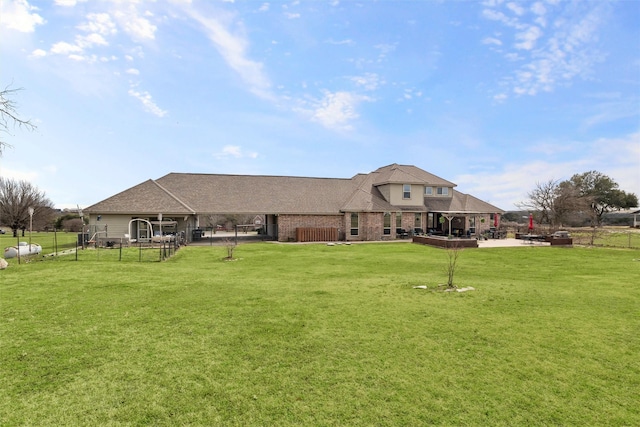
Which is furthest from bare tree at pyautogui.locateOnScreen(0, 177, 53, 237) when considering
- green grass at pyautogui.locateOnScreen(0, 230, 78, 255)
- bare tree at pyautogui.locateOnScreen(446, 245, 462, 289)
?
bare tree at pyautogui.locateOnScreen(446, 245, 462, 289)

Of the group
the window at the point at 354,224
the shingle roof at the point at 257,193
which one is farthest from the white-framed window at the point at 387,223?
the shingle roof at the point at 257,193

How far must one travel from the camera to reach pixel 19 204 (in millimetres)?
44062

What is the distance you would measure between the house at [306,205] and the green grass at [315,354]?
57.6 ft

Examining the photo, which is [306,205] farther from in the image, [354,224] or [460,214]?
[460,214]

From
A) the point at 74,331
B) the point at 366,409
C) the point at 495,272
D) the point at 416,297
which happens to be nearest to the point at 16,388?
the point at 74,331

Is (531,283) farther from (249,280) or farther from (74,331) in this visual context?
(74,331)

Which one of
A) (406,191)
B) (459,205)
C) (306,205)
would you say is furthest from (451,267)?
(459,205)

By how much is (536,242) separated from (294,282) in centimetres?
2517

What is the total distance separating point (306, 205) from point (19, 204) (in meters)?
40.0

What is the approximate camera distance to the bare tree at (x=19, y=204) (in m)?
42.8

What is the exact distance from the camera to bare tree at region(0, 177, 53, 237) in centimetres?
4281

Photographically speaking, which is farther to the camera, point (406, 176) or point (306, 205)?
point (406, 176)

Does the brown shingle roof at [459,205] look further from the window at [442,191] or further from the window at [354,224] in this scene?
the window at [354,224]

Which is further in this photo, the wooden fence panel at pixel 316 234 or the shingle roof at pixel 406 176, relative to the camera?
the shingle roof at pixel 406 176
